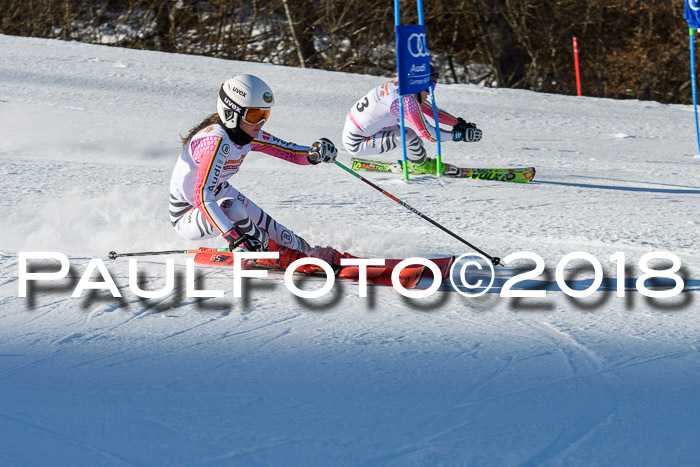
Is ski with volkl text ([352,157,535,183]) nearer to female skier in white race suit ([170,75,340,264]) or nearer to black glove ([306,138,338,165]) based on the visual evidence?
female skier in white race suit ([170,75,340,264])

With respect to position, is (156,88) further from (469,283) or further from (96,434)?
(96,434)

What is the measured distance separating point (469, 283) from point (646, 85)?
14.2 m

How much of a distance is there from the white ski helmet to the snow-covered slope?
87cm

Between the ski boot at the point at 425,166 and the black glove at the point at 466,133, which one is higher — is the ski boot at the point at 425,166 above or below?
below

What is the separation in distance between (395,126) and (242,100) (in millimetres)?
3552

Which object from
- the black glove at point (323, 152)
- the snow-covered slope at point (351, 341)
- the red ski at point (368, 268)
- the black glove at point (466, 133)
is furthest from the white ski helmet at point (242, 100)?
the black glove at point (466, 133)

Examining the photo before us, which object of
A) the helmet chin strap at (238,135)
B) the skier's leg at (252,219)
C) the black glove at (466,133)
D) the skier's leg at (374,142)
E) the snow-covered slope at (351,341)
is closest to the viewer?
the snow-covered slope at (351,341)

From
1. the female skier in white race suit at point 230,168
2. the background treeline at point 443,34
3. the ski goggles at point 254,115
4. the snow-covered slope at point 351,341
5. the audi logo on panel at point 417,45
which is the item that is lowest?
the snow-covered slope at point 351,341

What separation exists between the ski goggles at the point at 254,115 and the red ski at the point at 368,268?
76cm

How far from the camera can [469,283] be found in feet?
14.2

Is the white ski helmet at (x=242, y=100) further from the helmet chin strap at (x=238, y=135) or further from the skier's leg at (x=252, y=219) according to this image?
the skier's leg at (x=252, y=219)

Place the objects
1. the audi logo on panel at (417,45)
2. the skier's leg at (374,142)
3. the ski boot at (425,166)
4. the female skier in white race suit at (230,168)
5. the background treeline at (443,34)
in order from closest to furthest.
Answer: the female skier in white race suit at (230,168), the audi logo on panel at (417,45), the ski boot at (425,166), the skier's leg at (374,142), the background treeline at (443,34)

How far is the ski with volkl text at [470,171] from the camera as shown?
23.5 feet

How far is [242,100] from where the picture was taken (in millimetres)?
4219
